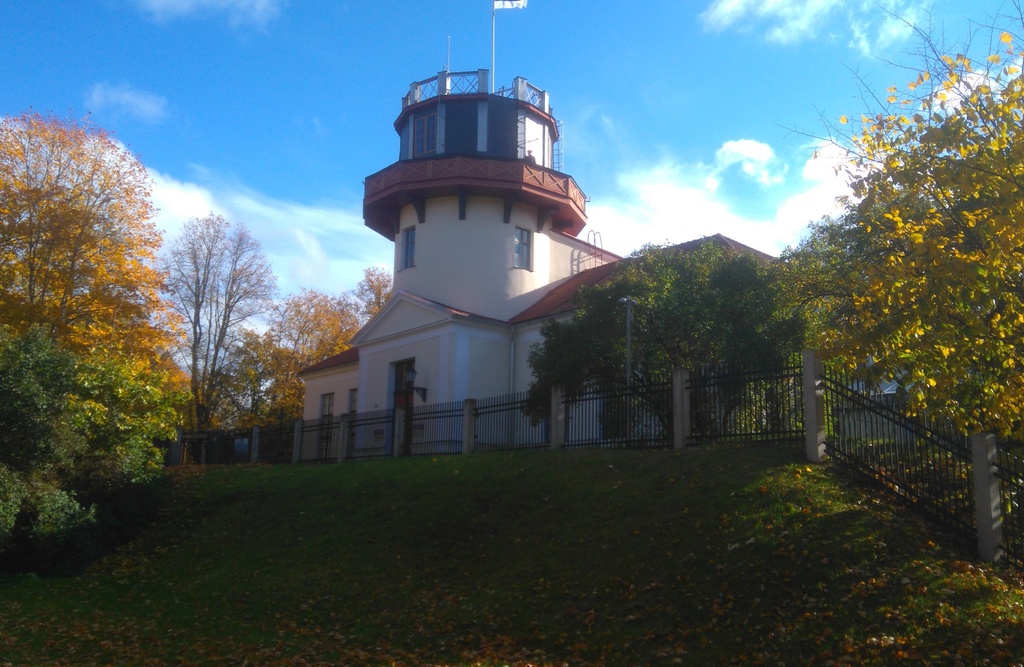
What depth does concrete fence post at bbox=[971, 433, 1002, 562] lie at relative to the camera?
922 centimetres

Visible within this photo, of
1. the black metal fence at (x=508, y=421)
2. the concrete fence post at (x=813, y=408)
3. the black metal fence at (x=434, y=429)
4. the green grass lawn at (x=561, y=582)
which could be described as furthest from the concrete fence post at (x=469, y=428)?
the concrete fence post at (x=813, y=408)

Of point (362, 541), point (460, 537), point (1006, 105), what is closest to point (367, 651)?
point (460, 537)

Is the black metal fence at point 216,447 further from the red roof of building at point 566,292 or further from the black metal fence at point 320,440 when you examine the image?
the red roof of building at point 566,292

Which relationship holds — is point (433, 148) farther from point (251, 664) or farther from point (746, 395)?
point (251, 664)

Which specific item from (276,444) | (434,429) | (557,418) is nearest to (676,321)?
(557,418)

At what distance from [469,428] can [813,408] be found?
9.67 meters

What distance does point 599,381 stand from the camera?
19172mm

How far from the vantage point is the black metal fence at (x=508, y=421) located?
19.6m

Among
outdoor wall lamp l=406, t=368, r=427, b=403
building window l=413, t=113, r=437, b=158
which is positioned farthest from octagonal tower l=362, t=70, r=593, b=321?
outdoor wall lamp l=406, t=368, r=427, b=403

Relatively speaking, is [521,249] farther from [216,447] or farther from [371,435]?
[216,447]

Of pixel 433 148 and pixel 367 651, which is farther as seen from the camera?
pixel 433 148

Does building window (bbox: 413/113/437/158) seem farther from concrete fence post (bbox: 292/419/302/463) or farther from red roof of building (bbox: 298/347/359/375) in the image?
concrete fence post (bbox: 292/419/302/463)

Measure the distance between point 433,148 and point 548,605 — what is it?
2406 centimetres

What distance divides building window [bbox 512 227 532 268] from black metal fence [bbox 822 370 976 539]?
19.8m
